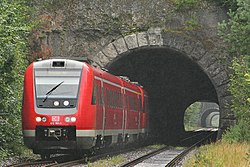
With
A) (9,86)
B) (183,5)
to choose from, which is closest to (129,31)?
(183,5)

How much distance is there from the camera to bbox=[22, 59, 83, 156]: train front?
16734 millimetres

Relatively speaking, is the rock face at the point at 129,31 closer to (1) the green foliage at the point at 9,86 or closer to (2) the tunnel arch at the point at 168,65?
(2) the tunnel arch at the point at 168,65

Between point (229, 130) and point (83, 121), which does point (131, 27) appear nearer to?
point (229, 130)

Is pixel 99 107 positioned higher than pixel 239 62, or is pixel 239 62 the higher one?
pixel 239 62

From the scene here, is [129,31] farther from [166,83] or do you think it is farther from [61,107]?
[166,83]

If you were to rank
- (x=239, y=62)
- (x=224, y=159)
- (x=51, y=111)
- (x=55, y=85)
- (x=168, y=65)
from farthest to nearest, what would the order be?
(x=168, y=65) < (x=239, y=62) < (x=55, y=85) < (x=51, y=111) < (x=224, y=159)

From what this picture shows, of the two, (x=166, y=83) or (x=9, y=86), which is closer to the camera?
(x=9, y=86)

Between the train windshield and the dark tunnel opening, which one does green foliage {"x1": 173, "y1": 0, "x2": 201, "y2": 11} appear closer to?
the dark tunnel opening

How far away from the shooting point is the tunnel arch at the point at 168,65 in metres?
25.9

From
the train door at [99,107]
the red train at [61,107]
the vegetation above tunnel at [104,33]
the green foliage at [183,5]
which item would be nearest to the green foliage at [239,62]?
the vegetation above tunnel at [104,33]

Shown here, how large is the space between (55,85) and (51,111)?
2.60 ft

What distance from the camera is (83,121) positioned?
16844 millimetres

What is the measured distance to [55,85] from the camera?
1703 centimetres

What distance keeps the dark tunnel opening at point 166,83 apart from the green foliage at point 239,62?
535 cm
